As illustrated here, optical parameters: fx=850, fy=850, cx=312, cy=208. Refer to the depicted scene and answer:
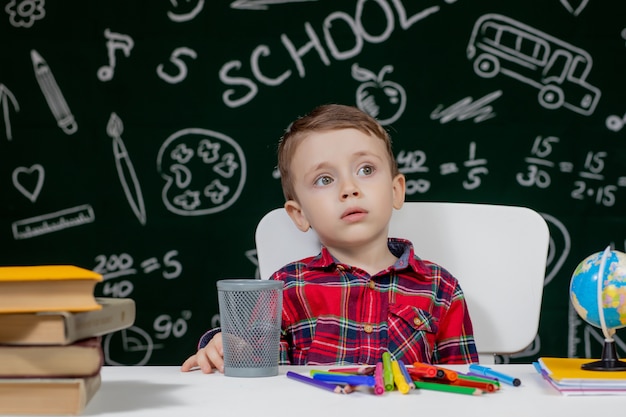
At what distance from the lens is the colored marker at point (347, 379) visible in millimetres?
927

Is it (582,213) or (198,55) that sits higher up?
(198,55)

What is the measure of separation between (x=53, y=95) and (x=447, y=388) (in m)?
1.99

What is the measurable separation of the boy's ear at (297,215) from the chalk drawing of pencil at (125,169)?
103 centimetres

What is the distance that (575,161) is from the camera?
8.55 feet

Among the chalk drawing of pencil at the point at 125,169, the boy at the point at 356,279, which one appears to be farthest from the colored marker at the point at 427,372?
the chalk drawing of pencil at the point at 125,169

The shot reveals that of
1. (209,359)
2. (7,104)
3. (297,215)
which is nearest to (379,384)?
(209,359)

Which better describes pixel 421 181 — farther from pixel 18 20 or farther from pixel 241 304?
pixel 241 304

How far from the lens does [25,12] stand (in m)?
2.62

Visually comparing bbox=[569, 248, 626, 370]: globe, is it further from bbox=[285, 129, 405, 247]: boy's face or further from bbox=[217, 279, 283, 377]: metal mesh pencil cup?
bbox=[285, 129, 405, 247]: boy's face

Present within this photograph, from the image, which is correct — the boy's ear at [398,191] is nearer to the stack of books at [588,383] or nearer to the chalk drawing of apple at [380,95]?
the stack of books at [588,383]

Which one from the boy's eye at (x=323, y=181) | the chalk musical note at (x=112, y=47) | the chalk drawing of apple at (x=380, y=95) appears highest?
the chalk musical note at (x=112, y=47)

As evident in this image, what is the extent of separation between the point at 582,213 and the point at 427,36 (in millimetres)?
721

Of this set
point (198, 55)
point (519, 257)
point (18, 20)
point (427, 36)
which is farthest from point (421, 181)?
point (18, 20)

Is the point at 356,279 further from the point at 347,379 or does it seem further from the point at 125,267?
the point at 125,267
